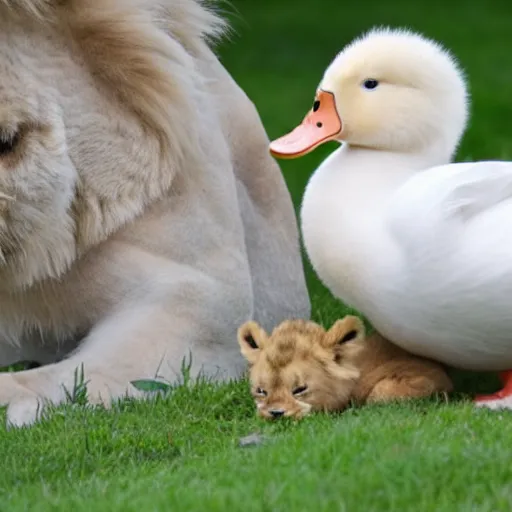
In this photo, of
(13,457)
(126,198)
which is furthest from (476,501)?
(126,198)

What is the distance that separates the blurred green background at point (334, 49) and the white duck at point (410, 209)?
15.3ft

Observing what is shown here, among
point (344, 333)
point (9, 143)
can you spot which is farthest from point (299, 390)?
point (9, 143)

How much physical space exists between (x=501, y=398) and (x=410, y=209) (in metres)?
0.57

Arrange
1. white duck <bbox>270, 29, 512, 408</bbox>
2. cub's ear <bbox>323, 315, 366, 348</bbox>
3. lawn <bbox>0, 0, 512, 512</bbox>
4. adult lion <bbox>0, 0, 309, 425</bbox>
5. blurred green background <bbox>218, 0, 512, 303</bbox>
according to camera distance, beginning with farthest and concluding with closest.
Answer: blurred green background <bbox>218, 0, 512, 303</bbox>
adult lion <bbox>0, 0, 309, 425</bbox>
cub's ear <bbox>323, 315, 366, 348</bbox>
white duck <bbox>270, 29, 512, 408</bbox>
lawn <bbox>0, 0, 512, 512</bbox>

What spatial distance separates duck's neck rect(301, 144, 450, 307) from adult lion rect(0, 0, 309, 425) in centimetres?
42

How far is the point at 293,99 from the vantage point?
13.4 m

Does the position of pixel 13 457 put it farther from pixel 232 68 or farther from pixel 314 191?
pixel 232 68

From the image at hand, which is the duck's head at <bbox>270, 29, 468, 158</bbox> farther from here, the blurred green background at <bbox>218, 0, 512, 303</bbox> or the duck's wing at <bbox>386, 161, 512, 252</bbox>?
the blurred green background at <bbox>218, 0, 512, 303</bbox>

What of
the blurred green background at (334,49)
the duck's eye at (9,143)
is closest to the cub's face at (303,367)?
the duck's eye at (9,143)

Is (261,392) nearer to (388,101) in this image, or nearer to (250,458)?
(250,458)

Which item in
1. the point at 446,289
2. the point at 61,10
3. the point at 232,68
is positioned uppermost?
the point at 61,10

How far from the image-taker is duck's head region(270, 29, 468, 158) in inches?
166

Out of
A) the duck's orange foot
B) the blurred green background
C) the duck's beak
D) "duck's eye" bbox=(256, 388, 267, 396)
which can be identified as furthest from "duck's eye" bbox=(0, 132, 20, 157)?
the blurred green background

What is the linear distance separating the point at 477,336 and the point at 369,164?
2.02ft
